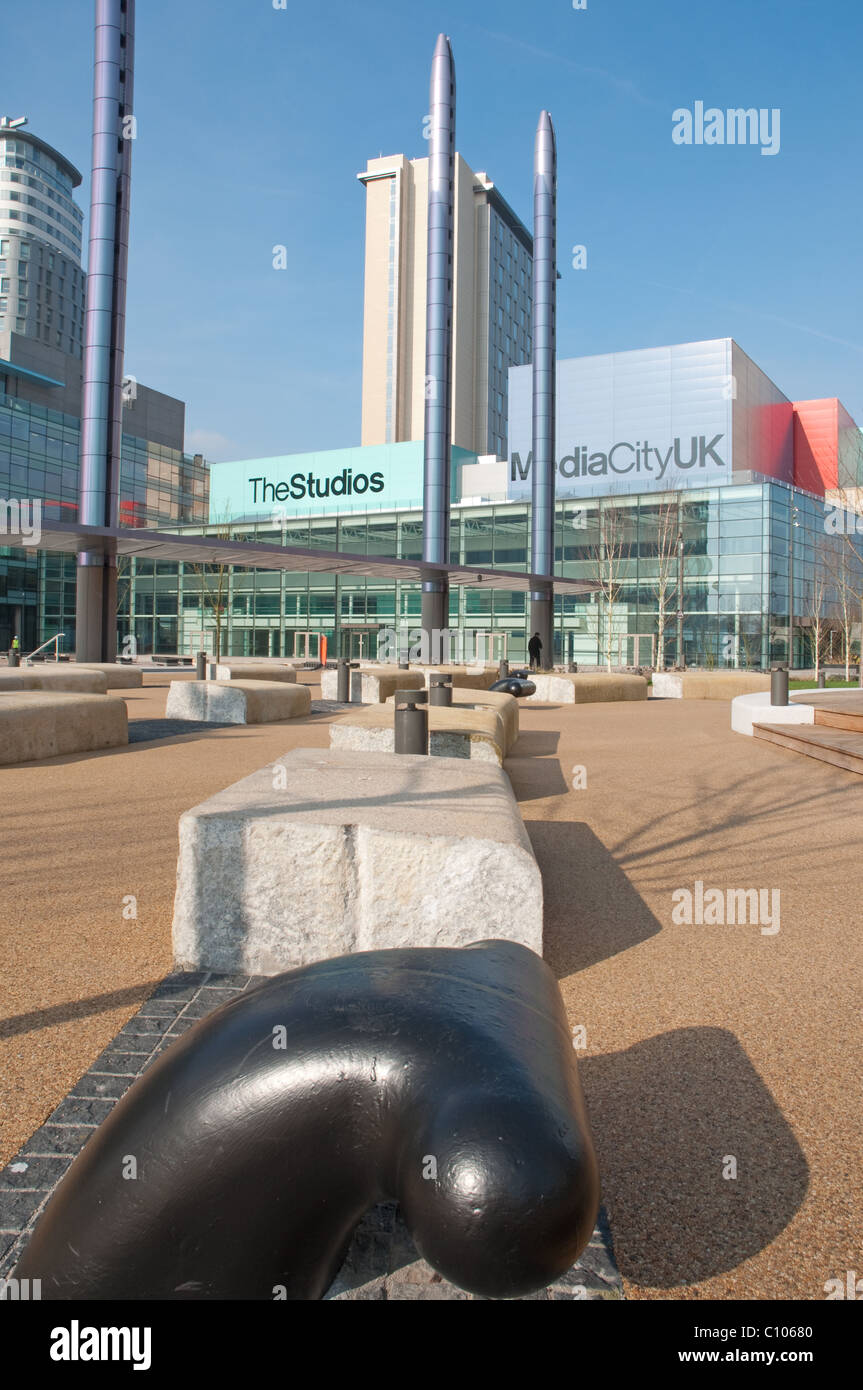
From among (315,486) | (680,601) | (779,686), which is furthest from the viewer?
(315,486)

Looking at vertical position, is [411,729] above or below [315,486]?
below

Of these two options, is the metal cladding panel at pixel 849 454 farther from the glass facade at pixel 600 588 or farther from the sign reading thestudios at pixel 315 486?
the sign reading thestudios at pixel 315 486

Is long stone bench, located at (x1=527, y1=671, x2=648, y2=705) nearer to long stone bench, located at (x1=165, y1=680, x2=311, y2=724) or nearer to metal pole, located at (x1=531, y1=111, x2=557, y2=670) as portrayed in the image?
long stone bench, located at (x1=165, y1=680, x2=311, y2=724)

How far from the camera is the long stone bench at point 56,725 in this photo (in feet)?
35.9

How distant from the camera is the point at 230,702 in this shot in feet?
56.8

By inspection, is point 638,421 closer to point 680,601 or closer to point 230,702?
point 680,601

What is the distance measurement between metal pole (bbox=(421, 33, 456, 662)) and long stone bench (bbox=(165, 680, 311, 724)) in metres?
17.9

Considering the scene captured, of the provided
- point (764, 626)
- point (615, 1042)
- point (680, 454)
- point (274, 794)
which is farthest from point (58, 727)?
point (680, 454)

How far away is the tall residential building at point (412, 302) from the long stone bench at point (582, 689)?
64596mm

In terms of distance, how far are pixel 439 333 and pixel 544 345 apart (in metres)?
7.37

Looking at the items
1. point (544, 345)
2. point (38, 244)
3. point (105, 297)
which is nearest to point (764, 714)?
point (105, 297)

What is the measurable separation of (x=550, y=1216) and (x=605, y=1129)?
1.43 meters

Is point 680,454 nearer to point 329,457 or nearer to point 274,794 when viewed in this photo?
Answer: point 329,457

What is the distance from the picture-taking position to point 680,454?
58.4 m
